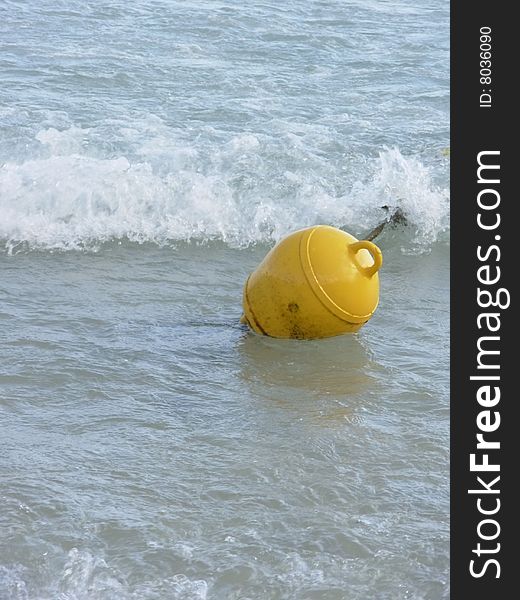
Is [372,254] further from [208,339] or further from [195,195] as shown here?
[195,195]

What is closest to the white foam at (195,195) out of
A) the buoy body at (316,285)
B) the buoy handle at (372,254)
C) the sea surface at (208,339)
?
the sea surface at (208,339)

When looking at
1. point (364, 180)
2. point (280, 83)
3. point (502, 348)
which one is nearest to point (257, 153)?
point (364, 180)

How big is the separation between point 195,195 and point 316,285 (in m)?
2.89

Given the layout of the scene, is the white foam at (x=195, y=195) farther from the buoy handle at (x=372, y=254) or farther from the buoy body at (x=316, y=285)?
the buoy handle at (x=372, y=254)

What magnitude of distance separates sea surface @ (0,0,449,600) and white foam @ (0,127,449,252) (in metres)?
0.02

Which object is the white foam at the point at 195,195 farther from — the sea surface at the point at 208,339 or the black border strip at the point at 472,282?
the black border strip at the point at 472,282

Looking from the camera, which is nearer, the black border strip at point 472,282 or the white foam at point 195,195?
the black border strip at point 472,282

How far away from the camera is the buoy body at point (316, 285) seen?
19.1 ft

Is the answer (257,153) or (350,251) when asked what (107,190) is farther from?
(350,251)

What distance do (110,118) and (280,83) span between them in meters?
2.28

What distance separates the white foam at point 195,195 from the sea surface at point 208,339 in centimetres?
2

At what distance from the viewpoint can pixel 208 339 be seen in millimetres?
6191

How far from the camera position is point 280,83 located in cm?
1176

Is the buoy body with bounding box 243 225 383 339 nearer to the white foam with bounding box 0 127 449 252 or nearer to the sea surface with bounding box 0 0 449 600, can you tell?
the sea surface with bounding box 0 0 449 600
